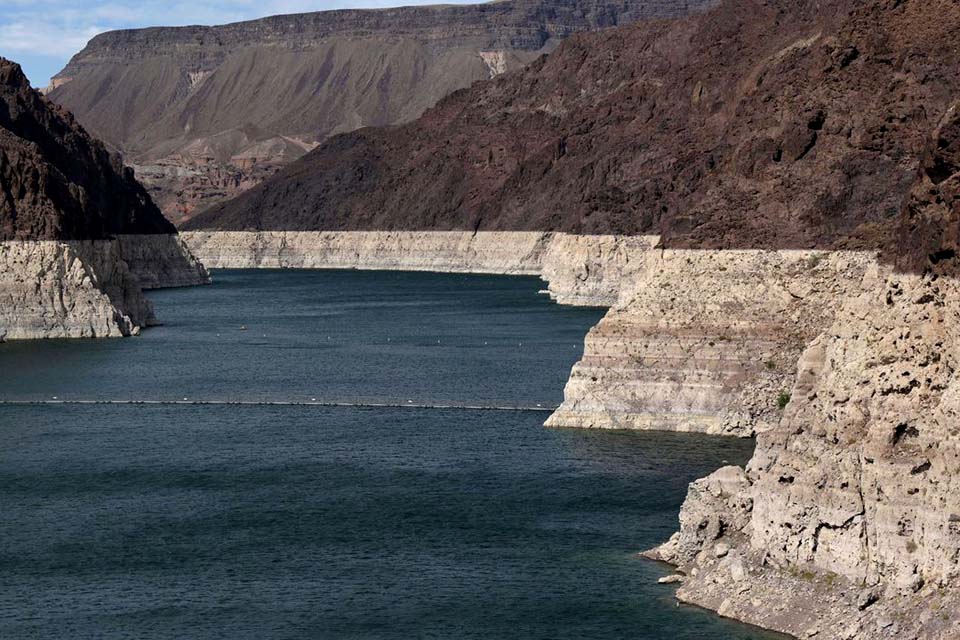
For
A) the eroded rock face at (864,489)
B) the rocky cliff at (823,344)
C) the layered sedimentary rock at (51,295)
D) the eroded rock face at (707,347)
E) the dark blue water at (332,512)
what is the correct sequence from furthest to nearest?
the layered sedimentary rock at (51,295)
the eroded rock face at (707,347)
the dark blue water at (332,512)
the rocky cliff at (823,344)
the eroded rock face at (864,489)

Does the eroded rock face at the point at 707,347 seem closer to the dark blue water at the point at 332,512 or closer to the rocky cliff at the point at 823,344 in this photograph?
the rocky cliff at the point at 823,344

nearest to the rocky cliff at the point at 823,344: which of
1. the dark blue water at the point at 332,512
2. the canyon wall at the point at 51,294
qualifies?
the dark blue water at the point at 332,512

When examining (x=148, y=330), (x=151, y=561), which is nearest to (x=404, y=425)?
(x=151, y=561)

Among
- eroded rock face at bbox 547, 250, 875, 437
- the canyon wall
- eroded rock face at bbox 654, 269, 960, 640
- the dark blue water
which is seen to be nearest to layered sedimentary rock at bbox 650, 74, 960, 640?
eroded rock face at bbox 654, 269, 960, 640

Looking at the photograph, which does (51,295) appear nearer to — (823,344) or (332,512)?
(332,512)

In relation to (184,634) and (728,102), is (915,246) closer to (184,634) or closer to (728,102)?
(184,634)

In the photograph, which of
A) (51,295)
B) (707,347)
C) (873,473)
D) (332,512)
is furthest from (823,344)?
(51,295)
